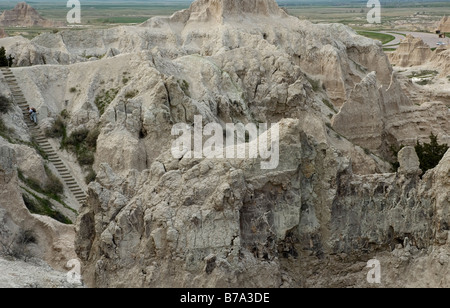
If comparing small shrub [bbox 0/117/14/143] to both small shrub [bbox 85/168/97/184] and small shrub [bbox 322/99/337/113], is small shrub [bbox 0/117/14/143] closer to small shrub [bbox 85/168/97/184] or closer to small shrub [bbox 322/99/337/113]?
small shrub [bbox 85/168/97/184]

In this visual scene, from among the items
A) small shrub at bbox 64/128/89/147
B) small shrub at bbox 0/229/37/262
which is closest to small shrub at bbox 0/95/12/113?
small shrub at bbox 64/128/89/147

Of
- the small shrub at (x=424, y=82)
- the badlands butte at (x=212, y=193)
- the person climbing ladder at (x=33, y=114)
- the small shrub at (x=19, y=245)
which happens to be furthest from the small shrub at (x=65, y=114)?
the small shrub at (x=424, y=82)

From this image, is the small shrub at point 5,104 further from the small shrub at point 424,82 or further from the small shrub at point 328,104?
the small shrub at point 424,82

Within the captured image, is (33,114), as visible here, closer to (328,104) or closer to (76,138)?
A: (76,138)

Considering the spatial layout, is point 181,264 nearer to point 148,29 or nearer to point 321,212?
point 321,212

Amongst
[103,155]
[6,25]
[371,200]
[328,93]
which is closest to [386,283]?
[371,200]
